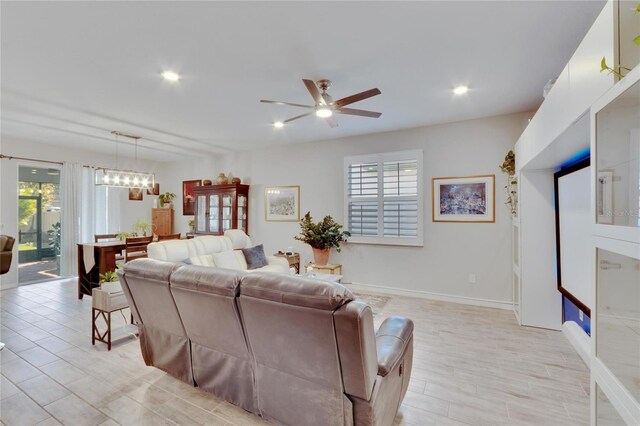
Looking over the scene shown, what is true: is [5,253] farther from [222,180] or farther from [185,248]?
[222,180]

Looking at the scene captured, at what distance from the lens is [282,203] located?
18.9 ft

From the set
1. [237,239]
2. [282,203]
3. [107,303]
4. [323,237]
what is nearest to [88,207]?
[237,239]

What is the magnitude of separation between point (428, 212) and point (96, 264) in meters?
4.97

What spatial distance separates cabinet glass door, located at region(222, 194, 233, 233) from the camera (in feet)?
19.7

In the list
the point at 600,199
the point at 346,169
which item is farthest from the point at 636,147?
the point at 346,169

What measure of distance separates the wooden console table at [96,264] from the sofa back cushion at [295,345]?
3755 millimetres

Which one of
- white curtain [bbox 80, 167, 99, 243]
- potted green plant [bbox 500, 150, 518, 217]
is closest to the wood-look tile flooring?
potted green plant [bbox 500, 150, 518, 217]

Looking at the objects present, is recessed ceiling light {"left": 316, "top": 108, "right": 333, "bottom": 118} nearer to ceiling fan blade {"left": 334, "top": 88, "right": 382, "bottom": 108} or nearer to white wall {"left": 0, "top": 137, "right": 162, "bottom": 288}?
ceiling fan blade {"left": 334, "top": 88, "right": 382, "bottom": 108}

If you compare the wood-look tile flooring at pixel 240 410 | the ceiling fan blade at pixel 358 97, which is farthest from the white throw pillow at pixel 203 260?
the ceiling fan blade at pixel 358 97

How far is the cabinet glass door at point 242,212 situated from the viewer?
605 centimetres

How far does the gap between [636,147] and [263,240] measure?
5.47 meters

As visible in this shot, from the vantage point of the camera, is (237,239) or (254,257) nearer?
(254,257)

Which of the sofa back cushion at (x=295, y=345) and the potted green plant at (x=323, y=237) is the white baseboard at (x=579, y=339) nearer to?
the sofa back cushion at (x=295, y=345)

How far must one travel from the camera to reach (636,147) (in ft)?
3.57
